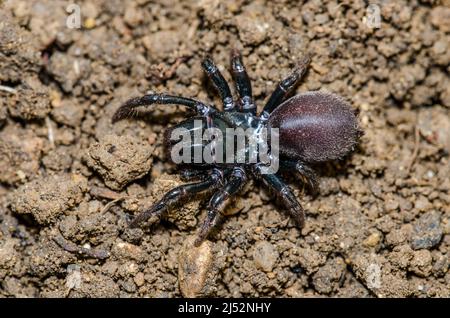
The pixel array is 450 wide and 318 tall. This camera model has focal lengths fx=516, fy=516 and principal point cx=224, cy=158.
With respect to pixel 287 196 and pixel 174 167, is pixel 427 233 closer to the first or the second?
pixel 287 196

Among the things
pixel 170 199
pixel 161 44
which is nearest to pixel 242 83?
pixel 161 44

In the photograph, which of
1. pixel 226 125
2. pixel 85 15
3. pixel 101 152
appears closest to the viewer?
pixel 101 152

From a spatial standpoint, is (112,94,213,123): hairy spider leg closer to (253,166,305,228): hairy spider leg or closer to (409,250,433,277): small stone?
(253,166,305,228): hairy spider leg

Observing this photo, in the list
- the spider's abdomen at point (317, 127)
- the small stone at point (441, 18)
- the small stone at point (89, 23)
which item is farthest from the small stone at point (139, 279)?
the small stone at point (441, 18)

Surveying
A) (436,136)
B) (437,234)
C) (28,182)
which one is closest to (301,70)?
(436,136)

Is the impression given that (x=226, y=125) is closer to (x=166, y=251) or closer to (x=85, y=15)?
(x=166, y=251)

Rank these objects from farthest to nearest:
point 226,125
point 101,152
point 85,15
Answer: point 85,15 → point 226,125 → point 101,152
